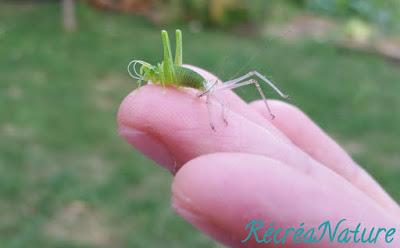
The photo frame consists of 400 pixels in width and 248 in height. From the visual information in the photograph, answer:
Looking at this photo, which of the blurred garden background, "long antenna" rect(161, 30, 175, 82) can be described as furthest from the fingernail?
the blurred garden background

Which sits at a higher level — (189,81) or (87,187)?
(189,81)

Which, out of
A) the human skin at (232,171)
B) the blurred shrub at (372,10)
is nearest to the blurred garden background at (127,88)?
the blurred shrub at (372,10)

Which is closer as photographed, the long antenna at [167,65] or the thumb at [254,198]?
the thumb at [254,198]

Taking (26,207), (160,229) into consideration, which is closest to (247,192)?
(160,229)

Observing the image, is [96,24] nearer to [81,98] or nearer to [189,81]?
[81,98]

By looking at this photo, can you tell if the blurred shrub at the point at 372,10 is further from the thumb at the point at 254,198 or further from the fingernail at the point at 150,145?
the thumb at the point at 254,198

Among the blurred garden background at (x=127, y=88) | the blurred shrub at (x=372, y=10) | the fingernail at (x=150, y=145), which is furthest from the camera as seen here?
the blurred shrub at (x=372, y=10)

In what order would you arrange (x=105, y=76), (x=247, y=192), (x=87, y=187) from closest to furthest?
1. (x=247, y=192)
2. (x=87, y=187)
3. (x=105, y=76)

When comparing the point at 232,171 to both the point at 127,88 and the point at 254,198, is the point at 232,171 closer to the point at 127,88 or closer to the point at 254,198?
the point at 254,198
